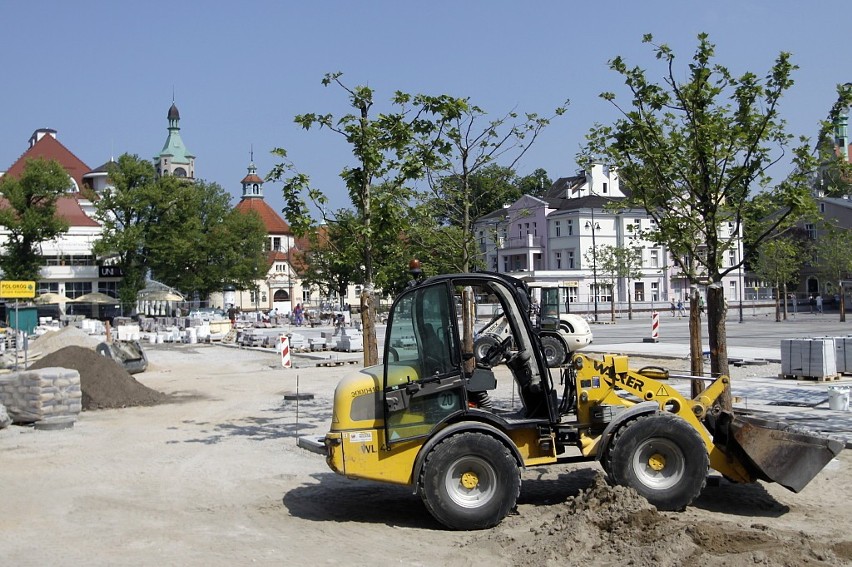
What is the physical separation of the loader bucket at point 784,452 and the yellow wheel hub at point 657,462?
2.79 ft

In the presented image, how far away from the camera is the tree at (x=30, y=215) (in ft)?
221

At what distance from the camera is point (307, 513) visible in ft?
31.9

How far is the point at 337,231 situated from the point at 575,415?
6756 millimetres

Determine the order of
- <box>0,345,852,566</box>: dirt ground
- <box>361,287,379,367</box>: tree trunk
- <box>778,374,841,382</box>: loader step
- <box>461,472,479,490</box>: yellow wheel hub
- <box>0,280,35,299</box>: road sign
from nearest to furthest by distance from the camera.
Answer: <box>0,345,852,566</box>: dirt ground
<box>461,472,479,490</box>: yellow wheel hub
<box>361,287,379,367</box>: tree trunk
<box>778,374,841,382</box>: loader step
<box>0,280,35,299</box>: road sign

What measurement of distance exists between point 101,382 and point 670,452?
587 inches

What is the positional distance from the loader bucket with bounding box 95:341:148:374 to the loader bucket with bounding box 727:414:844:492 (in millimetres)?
22437

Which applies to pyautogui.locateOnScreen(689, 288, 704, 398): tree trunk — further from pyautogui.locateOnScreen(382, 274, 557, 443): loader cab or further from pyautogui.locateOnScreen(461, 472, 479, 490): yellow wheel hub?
pyautogui.locateOnScreen(461, 472, 479, 490): yellow wheel hub

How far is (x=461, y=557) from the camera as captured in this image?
7.90m

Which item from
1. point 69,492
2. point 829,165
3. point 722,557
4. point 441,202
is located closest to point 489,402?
point 722,557

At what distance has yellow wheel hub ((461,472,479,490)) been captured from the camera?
875 cm

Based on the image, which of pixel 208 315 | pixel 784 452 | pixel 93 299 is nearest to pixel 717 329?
pixel 784 452

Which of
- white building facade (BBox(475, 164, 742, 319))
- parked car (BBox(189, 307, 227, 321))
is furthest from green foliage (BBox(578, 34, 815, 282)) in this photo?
white building facade (BBox(475, 164, 742, 319))

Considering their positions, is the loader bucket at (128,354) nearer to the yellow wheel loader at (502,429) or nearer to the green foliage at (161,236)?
the yellow wheel loader at (502,429)

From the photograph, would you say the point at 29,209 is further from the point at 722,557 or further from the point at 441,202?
the point at 722,557
